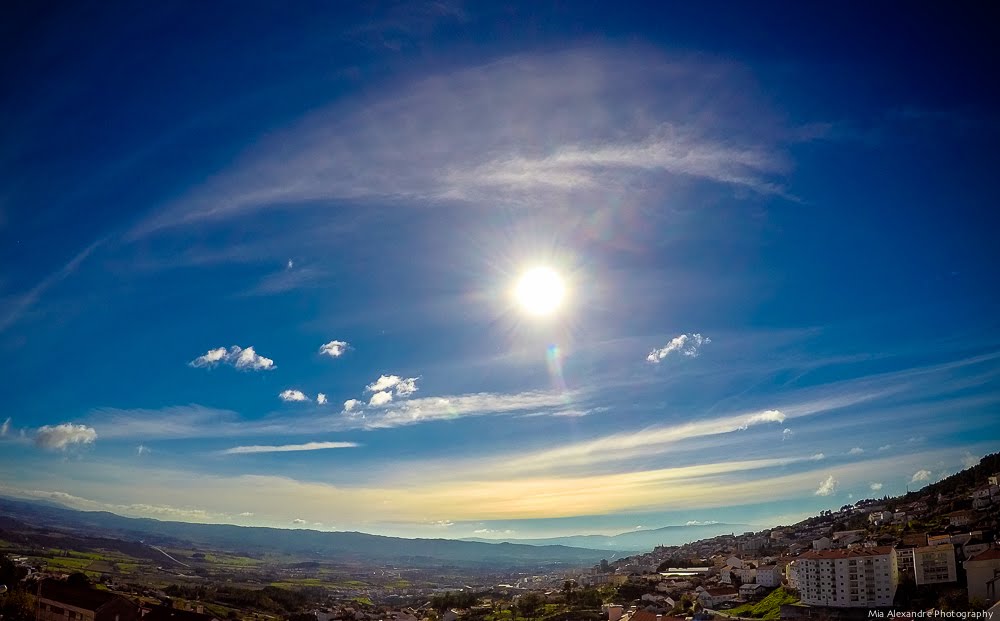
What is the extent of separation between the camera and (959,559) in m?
39.2

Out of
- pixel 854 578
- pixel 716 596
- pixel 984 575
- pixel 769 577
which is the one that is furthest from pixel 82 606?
pixel 769 577

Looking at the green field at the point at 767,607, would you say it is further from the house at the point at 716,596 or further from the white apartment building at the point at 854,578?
the white apartment building at the point at 854,578

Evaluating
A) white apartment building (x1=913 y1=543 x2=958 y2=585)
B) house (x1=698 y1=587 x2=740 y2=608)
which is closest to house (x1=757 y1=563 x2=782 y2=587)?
house (x1=698 y1=587 x2=740 y2=608)

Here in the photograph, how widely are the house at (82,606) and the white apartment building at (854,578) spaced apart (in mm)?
42530

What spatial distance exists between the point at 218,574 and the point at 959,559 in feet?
327

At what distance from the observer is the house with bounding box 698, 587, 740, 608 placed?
161 ft

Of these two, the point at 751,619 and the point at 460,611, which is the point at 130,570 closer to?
the point at 460,611

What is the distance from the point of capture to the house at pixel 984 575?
107ft

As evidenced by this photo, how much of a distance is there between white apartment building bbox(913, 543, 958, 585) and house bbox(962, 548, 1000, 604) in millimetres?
3675

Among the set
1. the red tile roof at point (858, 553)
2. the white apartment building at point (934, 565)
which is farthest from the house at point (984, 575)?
the red tile roof at point (858, 553)

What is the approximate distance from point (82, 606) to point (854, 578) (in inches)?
1790

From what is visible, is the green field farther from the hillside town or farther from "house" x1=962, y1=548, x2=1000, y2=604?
"house" x1=962, y1=548, x2=1000, y2=604

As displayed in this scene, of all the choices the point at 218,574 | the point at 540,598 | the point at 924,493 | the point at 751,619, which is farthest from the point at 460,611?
the point at 924,493

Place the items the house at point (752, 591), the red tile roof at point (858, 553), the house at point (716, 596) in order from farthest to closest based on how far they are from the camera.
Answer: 1. the house at point (752, 591)
2. the house at point (716, 596)
3. the red tile roof at point (858, 553)
